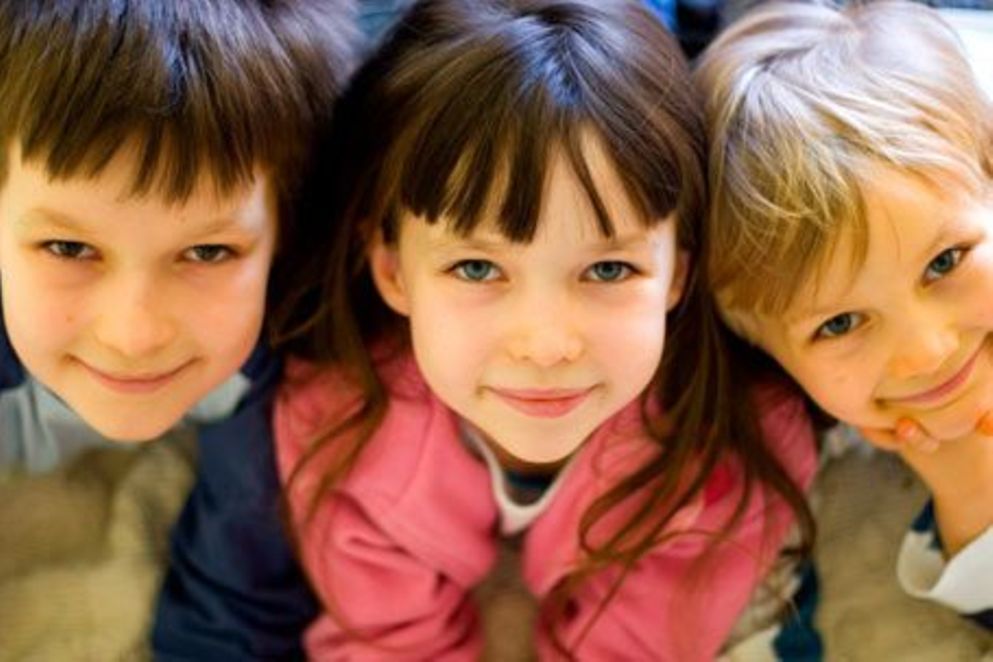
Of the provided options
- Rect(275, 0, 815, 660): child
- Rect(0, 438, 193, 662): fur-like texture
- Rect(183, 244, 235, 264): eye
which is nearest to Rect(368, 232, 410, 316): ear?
Rect(275, 0, 815, 660): child

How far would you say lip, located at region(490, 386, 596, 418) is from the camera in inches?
36.3

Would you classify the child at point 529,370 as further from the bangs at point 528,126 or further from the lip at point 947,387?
the lip at point 947,387

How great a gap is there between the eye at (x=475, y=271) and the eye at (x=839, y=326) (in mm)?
226

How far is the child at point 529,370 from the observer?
853 mm

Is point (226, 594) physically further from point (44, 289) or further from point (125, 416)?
point (44, 289)

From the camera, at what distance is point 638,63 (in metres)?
0.88

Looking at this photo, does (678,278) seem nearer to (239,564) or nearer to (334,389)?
(334,389)

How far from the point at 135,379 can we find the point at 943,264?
542 millimetres

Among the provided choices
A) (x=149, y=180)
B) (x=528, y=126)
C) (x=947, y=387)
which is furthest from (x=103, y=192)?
(x=947, y=387)

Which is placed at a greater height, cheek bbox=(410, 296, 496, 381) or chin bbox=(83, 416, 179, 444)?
cheek bbox=(410, 296, 496, 381)

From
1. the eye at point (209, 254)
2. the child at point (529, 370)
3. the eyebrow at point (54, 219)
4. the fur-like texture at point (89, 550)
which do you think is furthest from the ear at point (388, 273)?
the fur-like texture at point (89, 550)

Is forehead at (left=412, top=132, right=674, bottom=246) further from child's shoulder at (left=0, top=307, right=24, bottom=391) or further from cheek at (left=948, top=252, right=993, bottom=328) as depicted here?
child's shoulder at (left=0, top=307, right=24, bottom=391)

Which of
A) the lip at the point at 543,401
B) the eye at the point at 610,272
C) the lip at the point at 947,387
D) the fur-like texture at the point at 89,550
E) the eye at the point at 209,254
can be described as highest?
the eye at the point at 209,254

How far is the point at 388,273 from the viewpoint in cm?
97
